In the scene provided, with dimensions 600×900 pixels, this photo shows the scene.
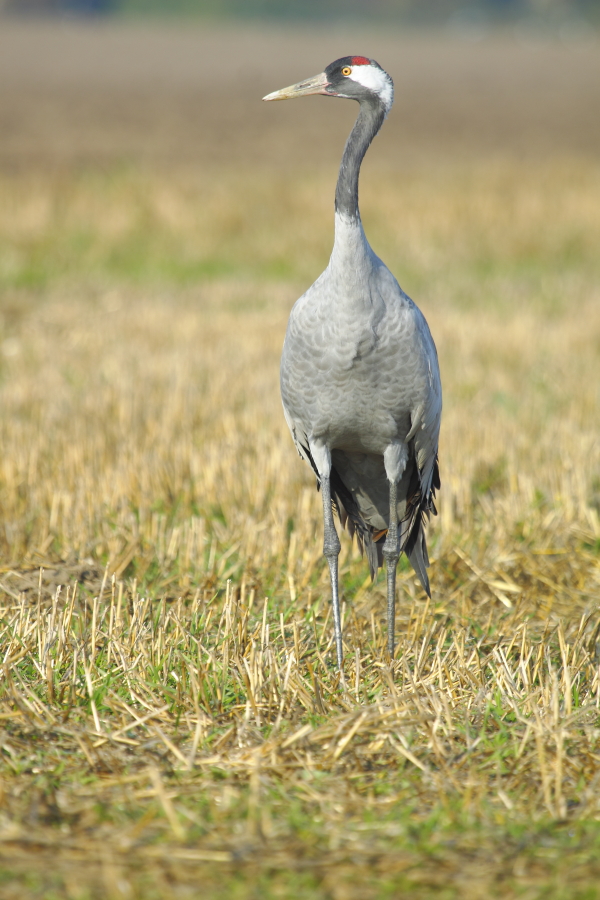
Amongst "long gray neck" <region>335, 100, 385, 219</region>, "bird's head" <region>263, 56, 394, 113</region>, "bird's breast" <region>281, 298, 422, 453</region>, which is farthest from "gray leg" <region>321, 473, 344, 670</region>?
"bird's head" <region>263, 56, 394, 113</region>

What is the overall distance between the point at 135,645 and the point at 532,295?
9.08 meters

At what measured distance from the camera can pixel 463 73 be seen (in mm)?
50844

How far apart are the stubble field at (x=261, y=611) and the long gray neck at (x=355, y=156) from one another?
5.19 feet

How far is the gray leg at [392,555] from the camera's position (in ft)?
12.6

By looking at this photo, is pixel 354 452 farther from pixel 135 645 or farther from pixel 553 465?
pixel 553 465

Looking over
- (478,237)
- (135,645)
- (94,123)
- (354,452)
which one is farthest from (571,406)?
(94,123)

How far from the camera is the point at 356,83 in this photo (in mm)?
3770

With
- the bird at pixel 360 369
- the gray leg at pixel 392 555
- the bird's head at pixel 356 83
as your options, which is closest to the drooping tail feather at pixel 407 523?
the bird at pixel 360 369

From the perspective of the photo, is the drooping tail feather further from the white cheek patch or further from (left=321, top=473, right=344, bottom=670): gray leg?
the white cheek patch

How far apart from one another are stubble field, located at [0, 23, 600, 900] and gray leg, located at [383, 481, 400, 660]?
0.18m

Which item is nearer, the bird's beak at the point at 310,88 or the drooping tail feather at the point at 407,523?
the bird's beak at the point at 310,88

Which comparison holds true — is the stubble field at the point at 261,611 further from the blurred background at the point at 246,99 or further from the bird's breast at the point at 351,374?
the blurred background at the point at 246,99

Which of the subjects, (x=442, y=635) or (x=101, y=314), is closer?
(x=442, y=635)

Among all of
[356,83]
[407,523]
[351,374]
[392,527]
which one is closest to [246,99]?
[356,83]
